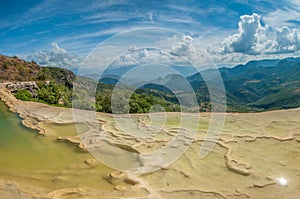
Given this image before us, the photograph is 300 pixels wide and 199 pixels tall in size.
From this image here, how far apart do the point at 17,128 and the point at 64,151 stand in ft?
23.5

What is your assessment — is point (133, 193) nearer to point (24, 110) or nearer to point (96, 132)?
point (96, 132)

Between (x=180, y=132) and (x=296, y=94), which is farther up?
(x=296, y=94)

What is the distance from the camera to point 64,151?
12.7m

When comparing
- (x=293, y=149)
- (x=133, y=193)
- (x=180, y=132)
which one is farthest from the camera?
(x=180, y=132)

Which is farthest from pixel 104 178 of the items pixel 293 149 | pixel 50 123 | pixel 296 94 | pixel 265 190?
pixel 296 94

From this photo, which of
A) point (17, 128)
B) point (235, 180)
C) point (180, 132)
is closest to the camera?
point (235, 180)

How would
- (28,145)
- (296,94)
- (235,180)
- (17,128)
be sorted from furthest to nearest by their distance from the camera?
1. (296,94)
2. (17,128)
3. (28,145)
4. (235,180)

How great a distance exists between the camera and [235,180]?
9.29m

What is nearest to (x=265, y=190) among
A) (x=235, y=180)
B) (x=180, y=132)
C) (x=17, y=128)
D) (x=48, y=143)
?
(x=235, y=180)

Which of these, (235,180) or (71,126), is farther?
(71,126)

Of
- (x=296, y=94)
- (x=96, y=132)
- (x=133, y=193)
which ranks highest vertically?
(x=296, y=94)

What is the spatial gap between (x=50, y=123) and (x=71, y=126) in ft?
5.71

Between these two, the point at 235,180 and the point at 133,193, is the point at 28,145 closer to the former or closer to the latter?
the point at 133,193

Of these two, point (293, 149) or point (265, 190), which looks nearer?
point (265, 190)
